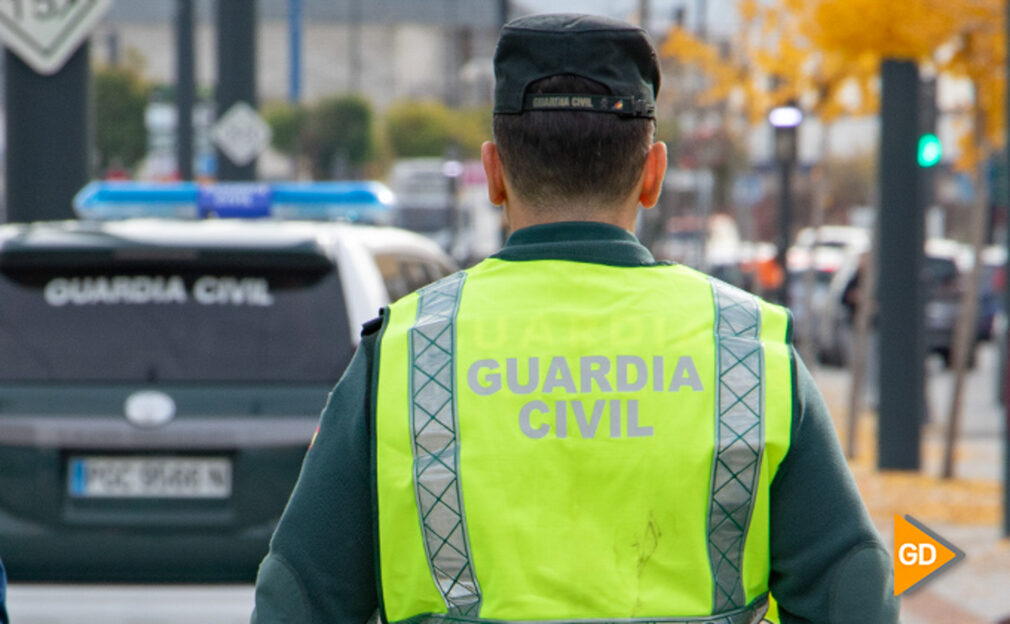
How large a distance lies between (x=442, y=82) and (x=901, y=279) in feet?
261

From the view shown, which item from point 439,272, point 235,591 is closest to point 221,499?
point 235,591

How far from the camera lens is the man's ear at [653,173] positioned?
87.5 inches

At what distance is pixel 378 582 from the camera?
2113 millimetres

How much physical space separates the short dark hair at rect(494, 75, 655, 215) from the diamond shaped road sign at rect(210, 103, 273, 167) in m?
16.5

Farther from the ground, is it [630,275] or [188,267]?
[630,275]

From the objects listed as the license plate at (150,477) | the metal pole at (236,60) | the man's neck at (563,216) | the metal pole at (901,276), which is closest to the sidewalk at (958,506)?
the metal pole at (901,276)

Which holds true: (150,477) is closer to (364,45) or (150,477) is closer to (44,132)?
(44,132)

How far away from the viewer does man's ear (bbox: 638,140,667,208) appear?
2.22 meters

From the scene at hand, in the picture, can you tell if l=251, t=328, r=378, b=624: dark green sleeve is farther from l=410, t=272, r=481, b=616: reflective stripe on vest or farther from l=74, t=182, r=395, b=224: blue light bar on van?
l=74, t=182, r=395, b=224: blue light bar on van

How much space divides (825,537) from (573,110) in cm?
58

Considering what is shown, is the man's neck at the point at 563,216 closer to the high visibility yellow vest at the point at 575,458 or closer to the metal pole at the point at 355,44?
the high visibility yellow vest at the point at 575,458

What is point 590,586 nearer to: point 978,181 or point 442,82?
point 978,181

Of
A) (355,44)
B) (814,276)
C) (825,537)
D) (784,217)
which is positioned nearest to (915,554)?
(825,537)

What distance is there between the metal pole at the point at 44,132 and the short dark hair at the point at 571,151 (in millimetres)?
6556
